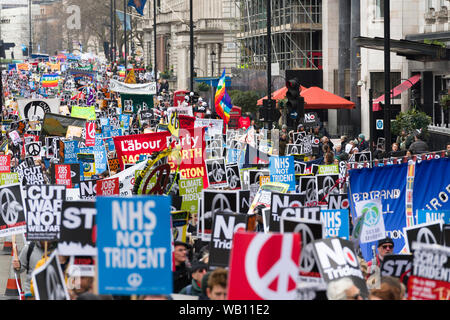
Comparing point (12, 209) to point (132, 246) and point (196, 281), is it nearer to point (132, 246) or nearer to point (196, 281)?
point (196, 281)

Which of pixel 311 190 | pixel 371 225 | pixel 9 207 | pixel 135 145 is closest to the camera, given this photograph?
pixel 371 225

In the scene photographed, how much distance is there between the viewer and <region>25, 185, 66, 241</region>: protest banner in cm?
1177

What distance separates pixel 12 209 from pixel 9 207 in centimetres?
5

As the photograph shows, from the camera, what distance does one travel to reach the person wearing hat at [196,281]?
10602 mm

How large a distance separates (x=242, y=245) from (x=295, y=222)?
236 cm

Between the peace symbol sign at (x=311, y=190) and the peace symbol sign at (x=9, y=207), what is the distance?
17.1ft

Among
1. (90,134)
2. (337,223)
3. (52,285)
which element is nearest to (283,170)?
(337,223)

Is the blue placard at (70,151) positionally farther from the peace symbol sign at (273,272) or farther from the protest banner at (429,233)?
the peace symbol sign at (273,272)

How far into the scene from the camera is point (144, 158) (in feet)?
66.3

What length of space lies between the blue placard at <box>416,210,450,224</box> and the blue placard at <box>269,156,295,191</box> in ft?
19.7

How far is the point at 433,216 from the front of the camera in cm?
1230

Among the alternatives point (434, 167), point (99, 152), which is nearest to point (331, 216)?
point (434, 167)

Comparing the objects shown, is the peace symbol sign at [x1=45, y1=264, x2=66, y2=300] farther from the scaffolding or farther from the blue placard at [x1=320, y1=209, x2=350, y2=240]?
the scaffolding

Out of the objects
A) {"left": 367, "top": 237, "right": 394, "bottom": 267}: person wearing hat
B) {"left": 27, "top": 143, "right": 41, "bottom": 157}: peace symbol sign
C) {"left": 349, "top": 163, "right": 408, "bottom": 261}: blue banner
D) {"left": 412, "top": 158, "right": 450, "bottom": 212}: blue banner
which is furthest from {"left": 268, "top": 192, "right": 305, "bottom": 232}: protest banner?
{"left": 27, "top": 143, "right": 41, "bottom": 157}: peace symbol sign
